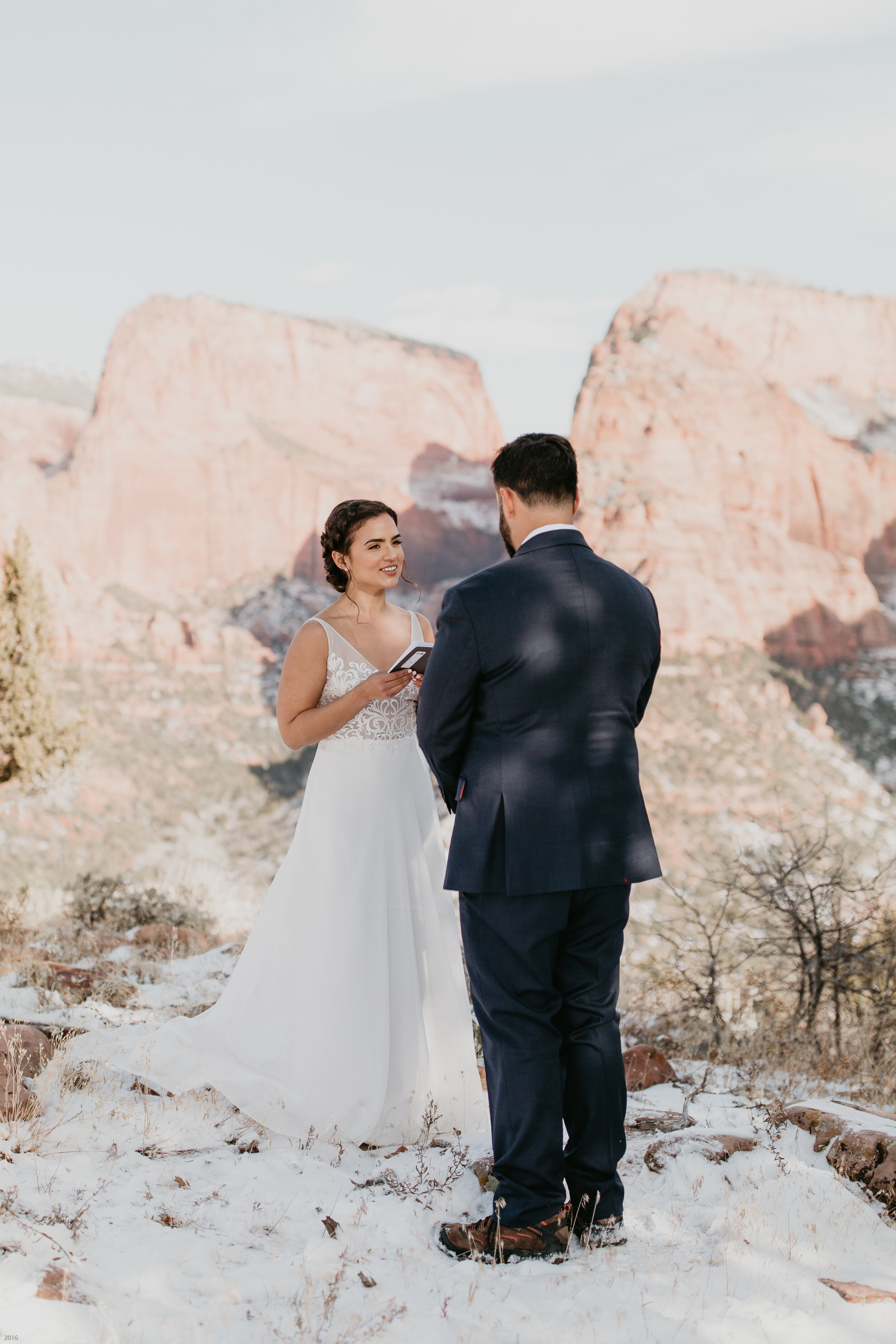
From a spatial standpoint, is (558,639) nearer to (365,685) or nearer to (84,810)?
(365,685)

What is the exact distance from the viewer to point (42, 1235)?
7.25 feet

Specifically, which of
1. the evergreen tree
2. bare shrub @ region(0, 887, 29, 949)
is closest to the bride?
bare shrub @ region(0, 887, 29, 949)

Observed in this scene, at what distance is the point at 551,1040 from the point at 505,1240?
508 millimetres

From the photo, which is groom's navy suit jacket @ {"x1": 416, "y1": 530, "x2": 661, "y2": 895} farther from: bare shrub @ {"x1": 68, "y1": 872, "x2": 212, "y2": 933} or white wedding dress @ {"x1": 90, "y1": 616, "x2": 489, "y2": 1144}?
bare shrub @ {"x1": 68, "y1": 872, "x2": 212, "y2": 933}

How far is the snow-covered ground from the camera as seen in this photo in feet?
6.61

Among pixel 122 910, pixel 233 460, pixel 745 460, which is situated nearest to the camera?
pixel 122 910

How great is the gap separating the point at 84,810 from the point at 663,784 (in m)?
20.3

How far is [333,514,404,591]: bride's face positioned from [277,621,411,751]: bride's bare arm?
272 mm

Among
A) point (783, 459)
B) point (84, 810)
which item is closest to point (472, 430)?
point (783, 459)

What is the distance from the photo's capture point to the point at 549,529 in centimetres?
235

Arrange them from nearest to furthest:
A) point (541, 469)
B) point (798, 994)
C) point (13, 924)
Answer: point (541, 469), point (13, 924), point (798, 994)

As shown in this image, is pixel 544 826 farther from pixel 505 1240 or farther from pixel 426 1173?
pixel 426 1173

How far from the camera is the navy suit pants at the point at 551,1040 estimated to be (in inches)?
90.0

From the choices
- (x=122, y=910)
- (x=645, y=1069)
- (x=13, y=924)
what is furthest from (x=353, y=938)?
(x=122, y=910)
